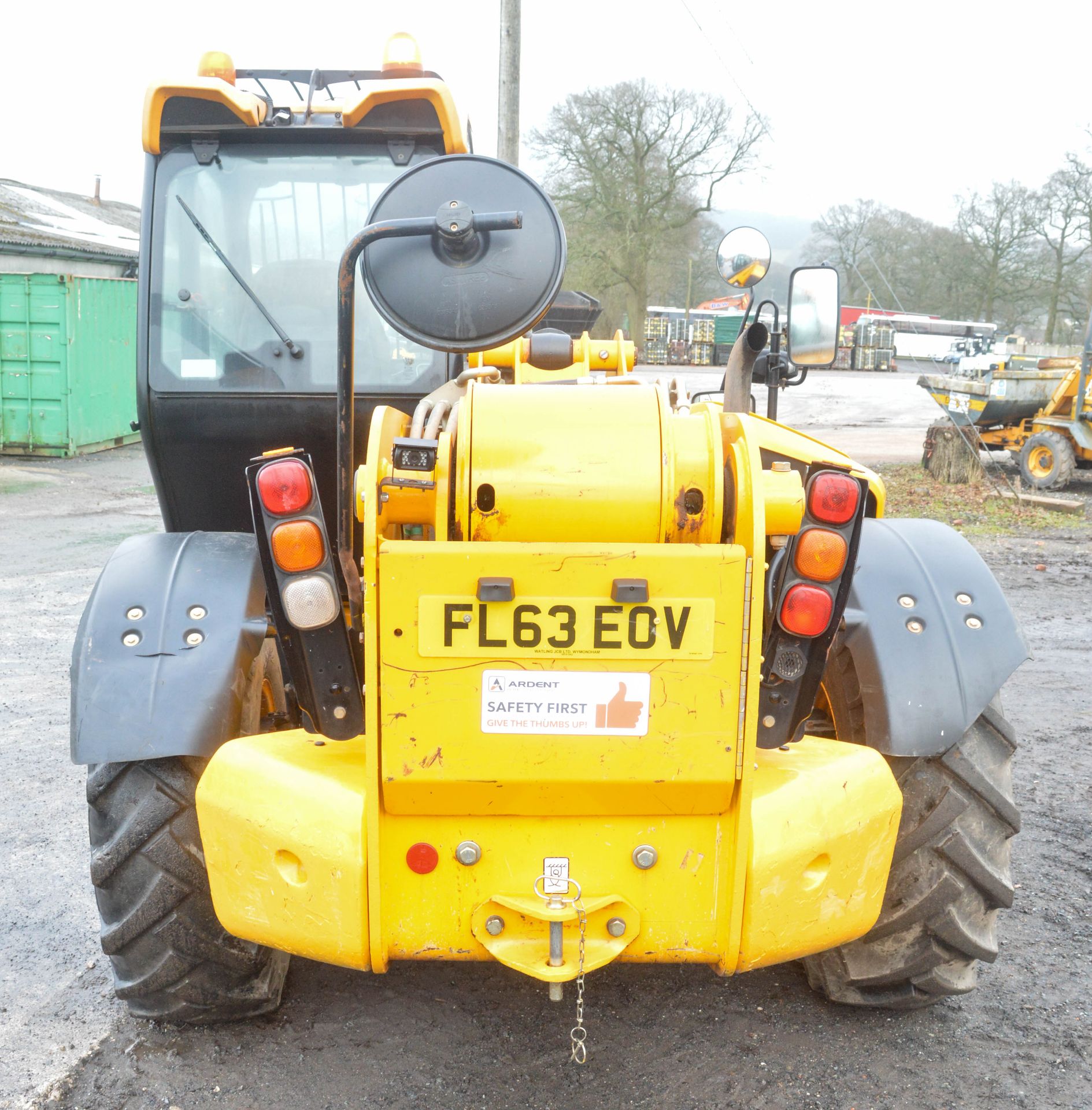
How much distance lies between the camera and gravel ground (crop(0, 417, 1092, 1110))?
2.78m

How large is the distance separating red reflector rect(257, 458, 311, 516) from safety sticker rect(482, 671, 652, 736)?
0.54m

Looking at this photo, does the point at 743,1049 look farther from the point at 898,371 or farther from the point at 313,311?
the point at 898,371

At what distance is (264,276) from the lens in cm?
373

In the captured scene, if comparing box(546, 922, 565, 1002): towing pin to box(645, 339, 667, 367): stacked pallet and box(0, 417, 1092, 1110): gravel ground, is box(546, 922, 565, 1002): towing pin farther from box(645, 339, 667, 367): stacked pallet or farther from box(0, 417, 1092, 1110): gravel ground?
box(645, 339, 667, 367): stacked pallet

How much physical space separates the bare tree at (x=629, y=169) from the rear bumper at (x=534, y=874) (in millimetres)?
39448

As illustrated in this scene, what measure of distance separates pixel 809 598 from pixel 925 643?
0.51m

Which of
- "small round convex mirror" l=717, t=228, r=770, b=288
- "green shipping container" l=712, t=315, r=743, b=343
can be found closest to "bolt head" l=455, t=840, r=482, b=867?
"small round convex mirror" l=717, t=228, r=770, b=288

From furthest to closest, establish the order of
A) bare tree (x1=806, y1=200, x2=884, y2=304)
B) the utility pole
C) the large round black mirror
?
1. bare tree (x1=806, y1=200, x2=884, y2=304)
2. the utility pole
3. the large round black mirror

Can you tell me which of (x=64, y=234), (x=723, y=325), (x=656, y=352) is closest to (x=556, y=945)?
(x=64, y=234)

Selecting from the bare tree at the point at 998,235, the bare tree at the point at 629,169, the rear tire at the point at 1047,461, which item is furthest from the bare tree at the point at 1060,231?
the rear tire at the point at 1047,461

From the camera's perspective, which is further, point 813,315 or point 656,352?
point 656,352

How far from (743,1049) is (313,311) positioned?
253 centimetres

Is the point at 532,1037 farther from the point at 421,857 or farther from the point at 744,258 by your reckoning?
the point at 744,258

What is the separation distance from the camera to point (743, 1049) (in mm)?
2965
